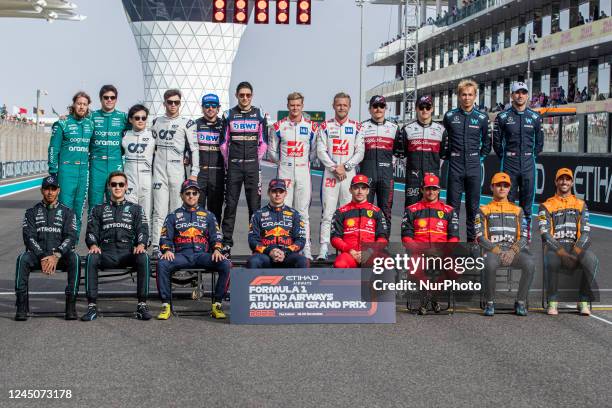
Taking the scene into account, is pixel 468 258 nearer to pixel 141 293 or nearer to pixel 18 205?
pixel 141 293

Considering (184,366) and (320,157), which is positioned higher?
(320,157)

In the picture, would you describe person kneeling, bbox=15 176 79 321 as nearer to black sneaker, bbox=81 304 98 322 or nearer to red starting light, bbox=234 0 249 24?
black sneaker, bbox=81 304 98 322

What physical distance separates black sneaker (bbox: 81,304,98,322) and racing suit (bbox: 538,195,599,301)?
4.21 m

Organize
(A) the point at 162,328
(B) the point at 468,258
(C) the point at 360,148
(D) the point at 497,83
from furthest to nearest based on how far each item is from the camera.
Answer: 1. (D) the point at 497,83
2. (C) the point at 360,148
3. (B) the point at 468,258
4. (A) the point at 162,328

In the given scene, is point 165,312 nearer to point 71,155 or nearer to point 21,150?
point 71,155

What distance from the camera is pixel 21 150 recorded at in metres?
46.5

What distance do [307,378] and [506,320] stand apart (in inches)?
115

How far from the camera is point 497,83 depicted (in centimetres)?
5712

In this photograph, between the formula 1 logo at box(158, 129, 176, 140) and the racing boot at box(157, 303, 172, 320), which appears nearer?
the racing boot at box(157, 303, 172, 320)

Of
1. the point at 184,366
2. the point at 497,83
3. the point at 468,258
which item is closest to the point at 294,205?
the point at 468,258

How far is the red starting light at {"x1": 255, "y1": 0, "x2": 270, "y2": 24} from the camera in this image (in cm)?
2037

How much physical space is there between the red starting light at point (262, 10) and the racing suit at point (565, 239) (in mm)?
12459

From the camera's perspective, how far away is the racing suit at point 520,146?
1125 centimetres

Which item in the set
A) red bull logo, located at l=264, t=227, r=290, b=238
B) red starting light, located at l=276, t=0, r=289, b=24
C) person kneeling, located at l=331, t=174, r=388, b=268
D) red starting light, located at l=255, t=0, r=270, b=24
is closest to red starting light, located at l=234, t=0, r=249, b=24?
red starting light, located at l=255, t=0, r=270, b=24
